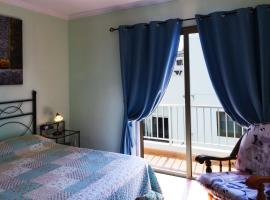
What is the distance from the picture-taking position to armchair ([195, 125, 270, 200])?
6.26 ft

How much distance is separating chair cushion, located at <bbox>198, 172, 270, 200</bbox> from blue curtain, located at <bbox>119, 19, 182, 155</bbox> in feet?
4.21

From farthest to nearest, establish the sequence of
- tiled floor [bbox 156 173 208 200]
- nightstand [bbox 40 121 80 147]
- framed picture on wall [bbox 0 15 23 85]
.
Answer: nightstand [bbox 40 121 80 147], framed picture on wall [bbox 0 15 23 85], tiled floor [bbox 156 173 208 200]

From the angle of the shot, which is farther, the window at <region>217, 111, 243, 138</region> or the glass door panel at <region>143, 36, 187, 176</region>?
the glass door panel at <region>143, 36, 187, 176</region>

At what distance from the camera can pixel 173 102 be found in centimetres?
427

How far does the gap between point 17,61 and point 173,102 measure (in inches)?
101

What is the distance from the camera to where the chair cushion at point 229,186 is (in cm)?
190

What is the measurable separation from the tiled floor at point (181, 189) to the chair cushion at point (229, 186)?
46 cm

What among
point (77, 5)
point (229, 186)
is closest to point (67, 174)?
point (229, 186)

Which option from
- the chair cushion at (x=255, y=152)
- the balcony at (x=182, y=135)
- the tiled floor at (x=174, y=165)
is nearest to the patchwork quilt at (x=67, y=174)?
the chair cushion at (x=255, y=152)

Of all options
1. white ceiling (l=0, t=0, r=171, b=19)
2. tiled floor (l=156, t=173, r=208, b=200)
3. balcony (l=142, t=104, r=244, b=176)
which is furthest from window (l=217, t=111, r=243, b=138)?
white ceiling (l=0, t=0, r=171, b=19)

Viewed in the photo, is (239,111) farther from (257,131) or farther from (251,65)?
(251,65)

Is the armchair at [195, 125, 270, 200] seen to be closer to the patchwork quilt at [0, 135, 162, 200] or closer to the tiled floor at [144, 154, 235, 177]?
the patchwork quilt at [0, 135, 162, 200]

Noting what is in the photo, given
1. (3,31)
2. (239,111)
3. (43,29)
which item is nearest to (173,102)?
(239,111)

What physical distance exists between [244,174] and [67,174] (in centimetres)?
164
